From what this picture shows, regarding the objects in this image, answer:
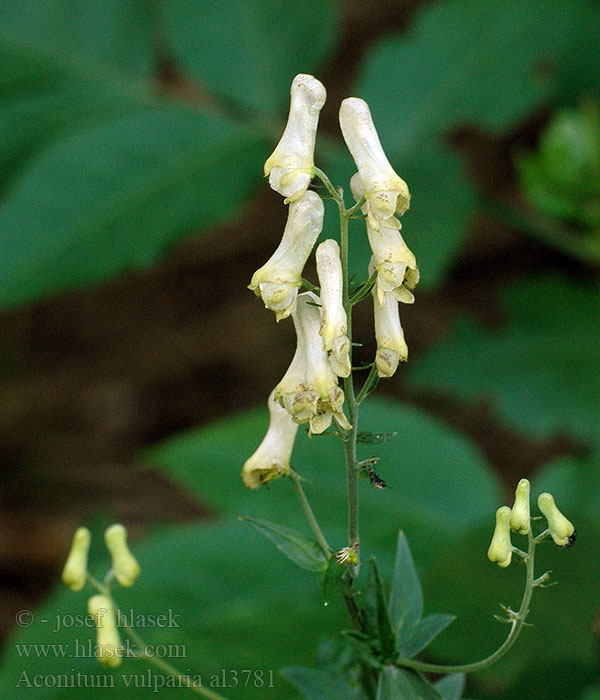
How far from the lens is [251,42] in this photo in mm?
2912

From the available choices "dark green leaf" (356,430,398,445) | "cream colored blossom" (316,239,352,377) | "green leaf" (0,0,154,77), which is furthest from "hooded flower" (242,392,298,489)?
"green leaf" (0,0,154,77)

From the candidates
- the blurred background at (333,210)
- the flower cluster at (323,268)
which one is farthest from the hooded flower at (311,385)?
the blurred background at (333,210)

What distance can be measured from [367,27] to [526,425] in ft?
7.77

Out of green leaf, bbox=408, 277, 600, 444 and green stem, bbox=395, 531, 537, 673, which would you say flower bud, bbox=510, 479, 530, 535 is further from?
green leaf, bbox=408, 277, 600, 444

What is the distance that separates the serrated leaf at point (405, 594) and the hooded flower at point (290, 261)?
427 mm

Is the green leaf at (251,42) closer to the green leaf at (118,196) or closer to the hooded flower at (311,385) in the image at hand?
the green leaf at (118,196)

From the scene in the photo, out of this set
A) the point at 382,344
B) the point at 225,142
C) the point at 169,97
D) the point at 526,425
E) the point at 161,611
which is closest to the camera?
the point at 382,344

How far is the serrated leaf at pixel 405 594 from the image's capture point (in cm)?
126

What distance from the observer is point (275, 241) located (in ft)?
15.3

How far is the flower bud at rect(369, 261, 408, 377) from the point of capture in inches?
41.7

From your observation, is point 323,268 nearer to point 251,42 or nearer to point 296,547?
point 296,547

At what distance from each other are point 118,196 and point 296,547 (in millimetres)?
1659

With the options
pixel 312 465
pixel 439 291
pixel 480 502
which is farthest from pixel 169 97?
pixel 439 291

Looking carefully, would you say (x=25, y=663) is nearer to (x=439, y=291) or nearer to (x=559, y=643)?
(x=559, y=643)
